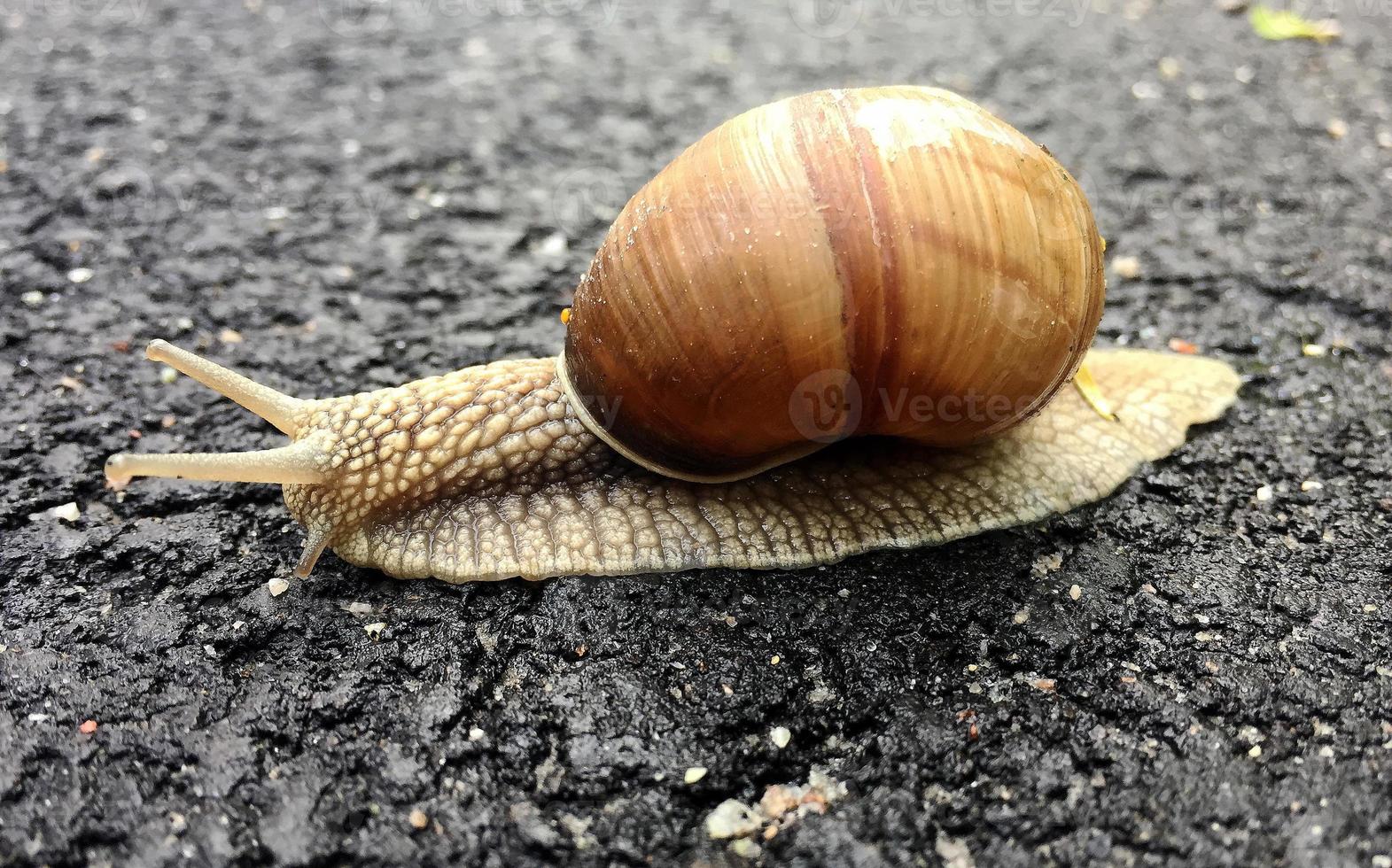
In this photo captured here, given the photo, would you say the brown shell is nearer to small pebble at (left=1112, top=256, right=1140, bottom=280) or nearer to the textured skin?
the textured skin

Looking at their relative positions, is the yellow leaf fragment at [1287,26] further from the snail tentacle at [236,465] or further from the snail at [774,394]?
the snail tentacle at [236,465]

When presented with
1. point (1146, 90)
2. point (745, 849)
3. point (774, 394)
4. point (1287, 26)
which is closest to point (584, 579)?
point (774, 394)

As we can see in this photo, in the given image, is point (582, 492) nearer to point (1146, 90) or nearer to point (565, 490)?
point (565, 490)

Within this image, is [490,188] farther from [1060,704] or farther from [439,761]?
[1060,704]

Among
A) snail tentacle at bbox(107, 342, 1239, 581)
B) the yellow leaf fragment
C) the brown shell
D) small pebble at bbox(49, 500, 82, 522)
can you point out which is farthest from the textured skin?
the yellow leaf fragment

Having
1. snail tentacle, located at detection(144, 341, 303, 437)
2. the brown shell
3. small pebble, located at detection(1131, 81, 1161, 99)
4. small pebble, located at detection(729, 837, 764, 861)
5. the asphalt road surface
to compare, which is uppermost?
the brown shell

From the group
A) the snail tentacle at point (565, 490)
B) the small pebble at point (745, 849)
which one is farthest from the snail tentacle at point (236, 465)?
the small pebble at point (745, 849)

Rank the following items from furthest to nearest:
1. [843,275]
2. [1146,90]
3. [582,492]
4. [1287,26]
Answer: [1287,26]
[1146,90]
[582,492]
[843,275]
